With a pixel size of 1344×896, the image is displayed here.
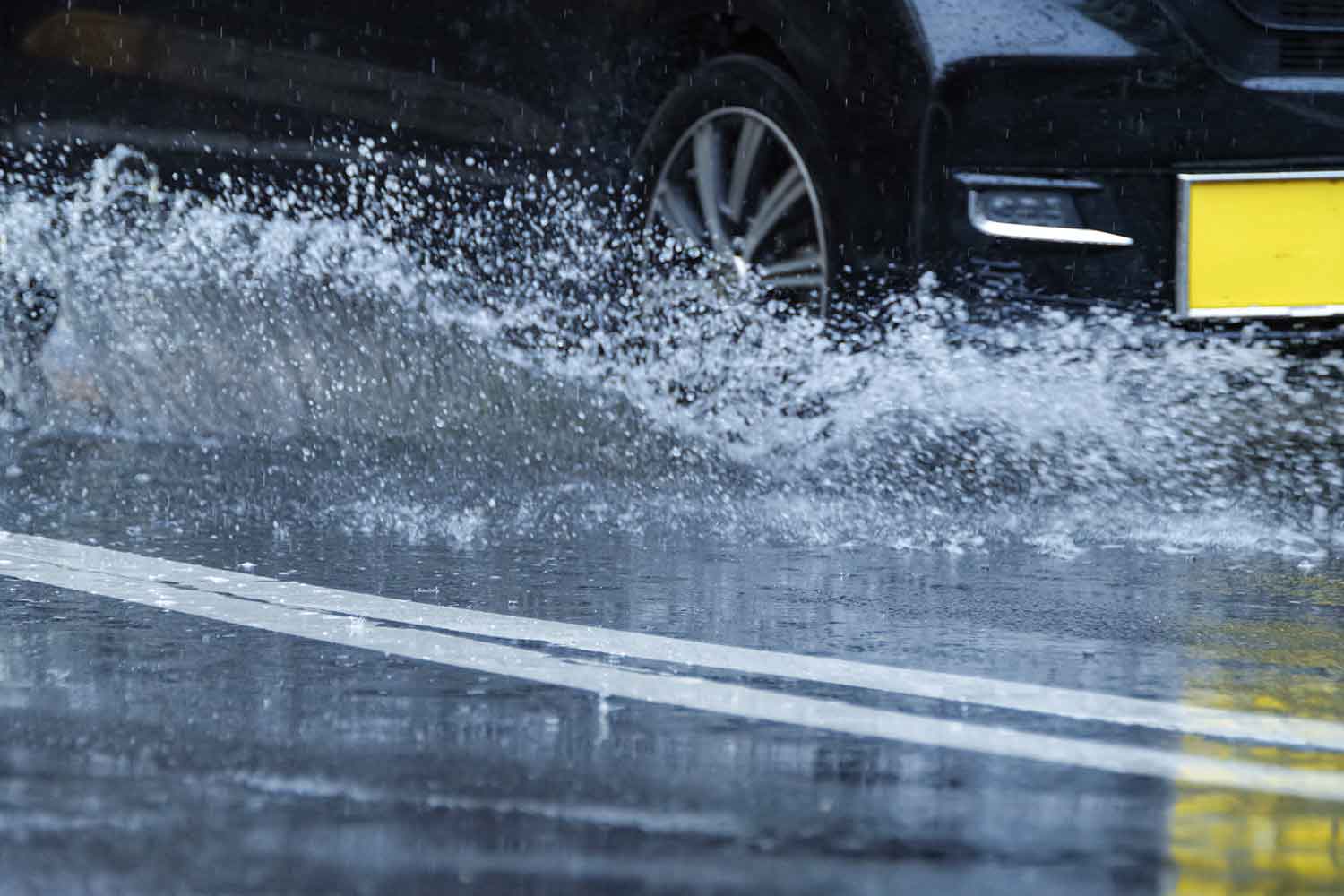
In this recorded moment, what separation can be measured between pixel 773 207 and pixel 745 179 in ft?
0.35

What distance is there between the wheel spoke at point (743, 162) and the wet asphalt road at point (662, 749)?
1.03 meters

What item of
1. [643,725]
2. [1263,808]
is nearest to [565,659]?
[643,725]

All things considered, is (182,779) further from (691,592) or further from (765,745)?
(691,592)

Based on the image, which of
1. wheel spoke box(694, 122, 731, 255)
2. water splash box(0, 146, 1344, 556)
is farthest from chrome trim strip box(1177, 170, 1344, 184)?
wheel spoke box(694, 122, 731, 255)

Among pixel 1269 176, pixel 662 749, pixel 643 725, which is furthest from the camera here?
pixel 1269 176

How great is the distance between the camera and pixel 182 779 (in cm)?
→ 289

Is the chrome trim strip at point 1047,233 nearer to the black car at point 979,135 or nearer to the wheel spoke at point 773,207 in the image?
the black car at point 979,135

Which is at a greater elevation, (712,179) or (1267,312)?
(712,179)

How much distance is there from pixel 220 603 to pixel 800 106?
1555mm

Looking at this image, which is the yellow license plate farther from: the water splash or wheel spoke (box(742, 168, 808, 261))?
wheel spoke (box(742, 168, 808, 261))

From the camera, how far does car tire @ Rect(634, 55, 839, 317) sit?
5.00 m

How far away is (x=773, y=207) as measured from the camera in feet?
17.1

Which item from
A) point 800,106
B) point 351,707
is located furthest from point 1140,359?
point 351,707

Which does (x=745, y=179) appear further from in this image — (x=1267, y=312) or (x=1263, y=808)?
(x=1263, y=808)
